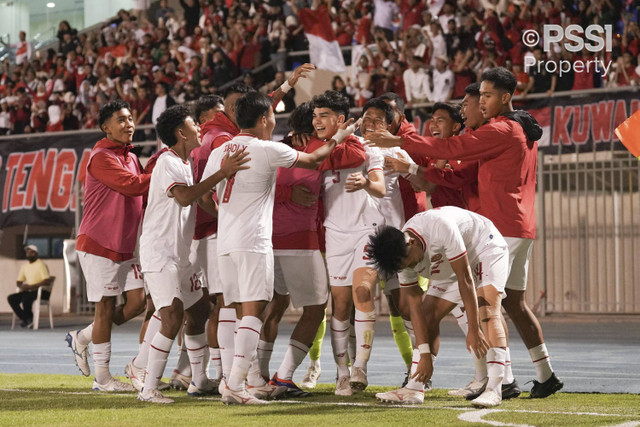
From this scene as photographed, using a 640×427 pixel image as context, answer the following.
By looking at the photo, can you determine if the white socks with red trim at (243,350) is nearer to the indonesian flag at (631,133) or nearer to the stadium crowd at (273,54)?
the indonesian flag at (631,133)

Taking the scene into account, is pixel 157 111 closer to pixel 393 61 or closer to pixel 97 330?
pixel 393 61

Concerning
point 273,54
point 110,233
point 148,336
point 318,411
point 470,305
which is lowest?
point 318,411

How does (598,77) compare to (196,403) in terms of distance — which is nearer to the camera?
(196,403)

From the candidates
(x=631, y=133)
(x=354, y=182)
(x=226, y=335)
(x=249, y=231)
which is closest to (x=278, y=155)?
(x=249, y=231)

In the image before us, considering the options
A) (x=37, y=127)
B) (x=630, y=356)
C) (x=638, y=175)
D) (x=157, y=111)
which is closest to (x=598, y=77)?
(x=638, y=175)

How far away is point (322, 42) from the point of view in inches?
788

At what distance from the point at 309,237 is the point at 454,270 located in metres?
1.59

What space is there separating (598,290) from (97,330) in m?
11.2

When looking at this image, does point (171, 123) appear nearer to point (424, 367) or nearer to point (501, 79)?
point (501, 79)

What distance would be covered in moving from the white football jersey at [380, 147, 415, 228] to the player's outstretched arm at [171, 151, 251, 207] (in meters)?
1.49

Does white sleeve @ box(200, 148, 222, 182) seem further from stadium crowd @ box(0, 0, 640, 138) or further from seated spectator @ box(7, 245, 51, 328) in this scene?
seated spectator @ box(7, 245, 51, 328)

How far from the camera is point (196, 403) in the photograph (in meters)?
7.25

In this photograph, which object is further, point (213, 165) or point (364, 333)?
point (364, 333)

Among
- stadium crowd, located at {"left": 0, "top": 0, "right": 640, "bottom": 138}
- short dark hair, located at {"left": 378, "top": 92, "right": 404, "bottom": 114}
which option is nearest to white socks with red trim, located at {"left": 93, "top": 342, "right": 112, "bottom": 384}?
short dark hair, located at {"left": 378, "top": 92, "right": 404, "bottom": 114}
